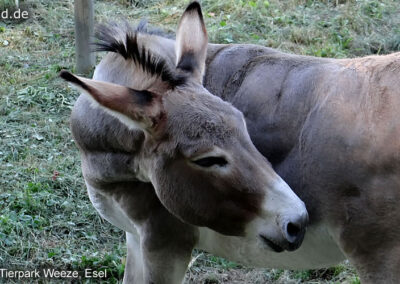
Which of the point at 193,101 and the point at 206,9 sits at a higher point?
the point at 193,101

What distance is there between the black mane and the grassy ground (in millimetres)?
1997

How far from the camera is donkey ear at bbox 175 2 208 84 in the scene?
144 inches

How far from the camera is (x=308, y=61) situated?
382cm

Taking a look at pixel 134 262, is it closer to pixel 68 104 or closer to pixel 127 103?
pixel 127 103

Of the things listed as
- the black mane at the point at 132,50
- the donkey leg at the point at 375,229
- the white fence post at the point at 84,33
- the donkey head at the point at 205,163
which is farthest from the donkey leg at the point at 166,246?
the white fence post at the point at 84,33

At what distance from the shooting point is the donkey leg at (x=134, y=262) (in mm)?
A: 4484

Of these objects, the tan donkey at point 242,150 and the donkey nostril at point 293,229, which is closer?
the donkey nostril at point 293,229

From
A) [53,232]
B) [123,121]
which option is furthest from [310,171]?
[53,232]

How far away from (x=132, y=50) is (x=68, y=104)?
146 inches

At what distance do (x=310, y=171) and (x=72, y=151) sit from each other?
3.55 meters

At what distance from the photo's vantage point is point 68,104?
7273 millimetres

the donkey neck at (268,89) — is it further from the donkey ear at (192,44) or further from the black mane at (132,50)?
the black mane at (132,50)

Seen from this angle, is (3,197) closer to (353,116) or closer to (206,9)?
(353,116)

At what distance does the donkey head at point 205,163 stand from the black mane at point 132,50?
4cm
